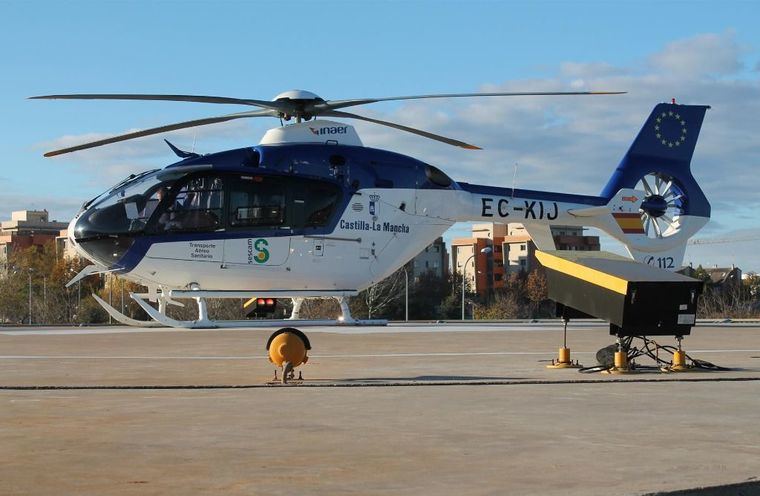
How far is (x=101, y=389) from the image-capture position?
13.3 metres

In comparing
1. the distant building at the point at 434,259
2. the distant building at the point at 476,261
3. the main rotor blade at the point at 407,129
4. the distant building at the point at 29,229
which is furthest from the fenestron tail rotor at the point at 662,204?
the distant building at the point at 29,229

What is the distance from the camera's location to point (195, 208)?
19609mm

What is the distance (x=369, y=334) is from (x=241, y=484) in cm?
2063

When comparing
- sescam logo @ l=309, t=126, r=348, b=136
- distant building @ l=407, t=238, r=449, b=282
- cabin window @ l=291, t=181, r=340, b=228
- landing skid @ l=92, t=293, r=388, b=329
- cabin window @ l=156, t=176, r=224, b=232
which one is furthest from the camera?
distant building @ l=407, t=238, r=449, b=282

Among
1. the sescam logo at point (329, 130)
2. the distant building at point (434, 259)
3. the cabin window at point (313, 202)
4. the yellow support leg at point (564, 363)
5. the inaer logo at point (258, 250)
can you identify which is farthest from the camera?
the distant building at point (434, 259)

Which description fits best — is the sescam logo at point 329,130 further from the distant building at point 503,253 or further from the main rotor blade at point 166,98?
the distant building at point 503,253

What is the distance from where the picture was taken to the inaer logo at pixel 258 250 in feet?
65.6

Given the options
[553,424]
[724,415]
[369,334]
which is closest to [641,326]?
[724,415]

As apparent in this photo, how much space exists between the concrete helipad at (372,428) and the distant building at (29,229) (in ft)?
508

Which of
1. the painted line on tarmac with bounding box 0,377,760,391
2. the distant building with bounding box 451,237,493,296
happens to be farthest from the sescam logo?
the distant building with bounding box 451,237,493,296

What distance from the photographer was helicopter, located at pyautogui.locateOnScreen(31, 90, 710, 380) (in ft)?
64.3

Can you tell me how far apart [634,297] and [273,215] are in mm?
7802

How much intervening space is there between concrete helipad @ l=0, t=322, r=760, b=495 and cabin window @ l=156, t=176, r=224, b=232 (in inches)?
109

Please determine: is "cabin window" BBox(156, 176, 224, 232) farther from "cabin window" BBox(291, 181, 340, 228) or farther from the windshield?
"cabin window" BBox(291, 181, 340, 228)
